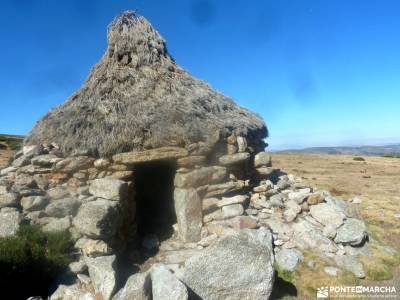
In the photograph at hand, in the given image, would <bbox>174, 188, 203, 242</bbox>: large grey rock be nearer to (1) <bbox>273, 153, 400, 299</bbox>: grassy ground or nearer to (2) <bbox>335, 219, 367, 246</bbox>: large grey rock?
(1) <bbox>273, 153, 400, 299</bbox>: grassy ground

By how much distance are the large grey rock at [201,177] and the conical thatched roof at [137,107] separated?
2.42 feet

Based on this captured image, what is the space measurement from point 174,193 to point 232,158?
166 centimetres

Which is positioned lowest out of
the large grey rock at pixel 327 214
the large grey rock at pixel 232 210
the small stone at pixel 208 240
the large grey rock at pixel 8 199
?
the small stone at pixel 208 240


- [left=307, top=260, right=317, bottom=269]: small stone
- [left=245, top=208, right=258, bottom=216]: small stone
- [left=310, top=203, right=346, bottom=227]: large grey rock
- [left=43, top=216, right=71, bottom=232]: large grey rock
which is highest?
[left=43, top=216, right=71, bottom=232]: large grey rock

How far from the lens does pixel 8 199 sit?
718 cm

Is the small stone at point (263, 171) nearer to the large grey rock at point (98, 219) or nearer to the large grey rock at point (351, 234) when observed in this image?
the large grey rock at point (351, 234)

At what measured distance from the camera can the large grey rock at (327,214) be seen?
27.6 feet

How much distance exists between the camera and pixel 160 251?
7.88 meters

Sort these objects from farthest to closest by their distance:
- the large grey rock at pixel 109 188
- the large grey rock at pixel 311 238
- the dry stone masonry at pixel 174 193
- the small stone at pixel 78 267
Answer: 1. the large grey rock at pixel 311 238
2. the large grey rock at pixel 109 188
3. the small stone at pixel 78 267
4. the dry stone masonry at pixel 174 193

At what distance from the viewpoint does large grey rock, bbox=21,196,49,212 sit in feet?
23.5

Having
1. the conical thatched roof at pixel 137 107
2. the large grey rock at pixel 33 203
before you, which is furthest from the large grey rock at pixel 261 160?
the large grey rock at pixel 33 203

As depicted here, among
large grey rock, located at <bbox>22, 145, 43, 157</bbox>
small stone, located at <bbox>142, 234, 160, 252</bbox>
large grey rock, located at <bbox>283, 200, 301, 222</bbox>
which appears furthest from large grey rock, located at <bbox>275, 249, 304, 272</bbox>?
large grey rock, located at <bbox>22, 145, 43, 157</bbox>

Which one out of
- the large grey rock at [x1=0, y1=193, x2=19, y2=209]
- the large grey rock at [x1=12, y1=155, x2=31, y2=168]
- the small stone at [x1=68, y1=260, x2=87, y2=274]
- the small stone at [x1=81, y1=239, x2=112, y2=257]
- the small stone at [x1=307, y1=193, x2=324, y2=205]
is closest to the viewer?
the small stone at [x1=68, y1=260, x2=87, y2=274]

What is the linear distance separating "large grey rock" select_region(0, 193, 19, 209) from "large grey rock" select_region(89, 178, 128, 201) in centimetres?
150
